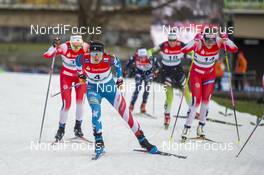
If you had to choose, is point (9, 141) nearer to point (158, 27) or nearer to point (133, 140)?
Answer: point (133, 140)

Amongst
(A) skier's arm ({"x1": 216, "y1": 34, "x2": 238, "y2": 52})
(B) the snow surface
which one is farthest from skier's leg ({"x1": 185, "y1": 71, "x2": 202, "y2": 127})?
(A) skier's arm ({"x1": 216, "y1": 34, "x2": 238, "y2": 52})

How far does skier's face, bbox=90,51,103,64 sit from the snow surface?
5.21 feet

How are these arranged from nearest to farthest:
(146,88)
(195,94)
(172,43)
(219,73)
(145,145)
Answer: (145,145) → (195,94) → (172,43) → (146,88) → (219,73)

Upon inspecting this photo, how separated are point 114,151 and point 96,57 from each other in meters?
1.75

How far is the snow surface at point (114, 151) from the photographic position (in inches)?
350

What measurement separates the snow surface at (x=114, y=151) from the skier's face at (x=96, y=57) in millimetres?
1587

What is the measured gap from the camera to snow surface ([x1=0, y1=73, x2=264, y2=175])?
8891mm

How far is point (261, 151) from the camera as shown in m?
10.8

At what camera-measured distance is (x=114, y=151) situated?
10.3 m

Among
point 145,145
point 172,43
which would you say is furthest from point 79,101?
point 172,43

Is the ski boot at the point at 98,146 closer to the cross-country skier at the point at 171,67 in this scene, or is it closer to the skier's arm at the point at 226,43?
the skier's arm at the point at 226,43

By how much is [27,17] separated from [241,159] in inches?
1268

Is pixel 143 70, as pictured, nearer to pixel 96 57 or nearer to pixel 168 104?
pixel 168 104

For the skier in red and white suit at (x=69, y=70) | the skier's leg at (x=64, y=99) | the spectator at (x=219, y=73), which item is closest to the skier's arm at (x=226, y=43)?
the skier in red and white suit at (x=69, y=70)
